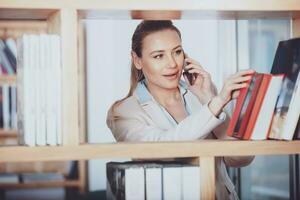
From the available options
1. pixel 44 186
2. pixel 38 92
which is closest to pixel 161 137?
pixel 38 92

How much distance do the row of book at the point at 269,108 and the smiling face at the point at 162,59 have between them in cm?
21

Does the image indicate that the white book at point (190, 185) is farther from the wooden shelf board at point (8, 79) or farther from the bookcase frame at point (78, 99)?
the wooden shelf board at point (8, 79)

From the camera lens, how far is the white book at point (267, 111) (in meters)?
1.47

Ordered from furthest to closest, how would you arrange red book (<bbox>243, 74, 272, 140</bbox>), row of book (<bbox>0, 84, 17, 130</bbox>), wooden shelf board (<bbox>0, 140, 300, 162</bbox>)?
row of book (<bbox>0, 84, 17, 130</bbox>) → red book (<bbox>243, 74, 272, 140</bbox>) → wooden shelf board (<bbox>0, 140, 300, 162</bbox>)

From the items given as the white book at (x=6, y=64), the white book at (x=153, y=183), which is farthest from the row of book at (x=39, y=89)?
the white book at (x=6, y=64)

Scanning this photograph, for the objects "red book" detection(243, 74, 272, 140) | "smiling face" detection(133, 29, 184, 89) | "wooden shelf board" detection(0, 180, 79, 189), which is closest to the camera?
"red book" detection(243, 74, 272, 140)

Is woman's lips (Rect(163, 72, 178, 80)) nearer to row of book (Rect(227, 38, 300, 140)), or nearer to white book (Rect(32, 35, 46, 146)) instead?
row of book (Rect(227, 38, 300, 140))

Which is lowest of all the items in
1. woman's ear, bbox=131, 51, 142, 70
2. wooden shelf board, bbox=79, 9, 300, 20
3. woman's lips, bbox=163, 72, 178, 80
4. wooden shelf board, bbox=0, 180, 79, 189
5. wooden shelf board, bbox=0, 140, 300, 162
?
wooden shelf board, bbox=0, 180, 79, 189

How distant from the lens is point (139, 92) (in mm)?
1628

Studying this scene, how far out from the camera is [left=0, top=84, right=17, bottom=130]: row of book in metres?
2.89

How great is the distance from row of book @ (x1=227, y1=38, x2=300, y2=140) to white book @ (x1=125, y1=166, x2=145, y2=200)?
290mm

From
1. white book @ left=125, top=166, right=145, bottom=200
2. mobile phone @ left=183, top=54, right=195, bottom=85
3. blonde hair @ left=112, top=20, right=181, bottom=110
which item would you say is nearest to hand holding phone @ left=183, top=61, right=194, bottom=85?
mobile phone @ left=183, top=54, right=195, bottom=85

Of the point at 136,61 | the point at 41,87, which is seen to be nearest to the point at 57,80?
the point at 41,87

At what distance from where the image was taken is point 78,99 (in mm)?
1409
